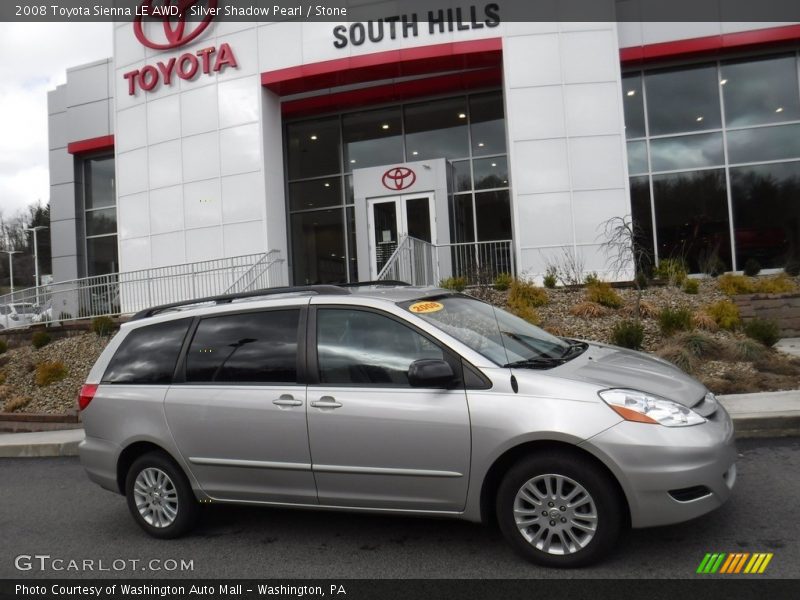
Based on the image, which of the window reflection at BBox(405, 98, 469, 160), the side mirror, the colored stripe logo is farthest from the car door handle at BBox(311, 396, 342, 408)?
the window reflection at BBox(405, 98, 469, 160)

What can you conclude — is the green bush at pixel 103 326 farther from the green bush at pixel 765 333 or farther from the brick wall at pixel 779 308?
the brick wall at pixel 779 308

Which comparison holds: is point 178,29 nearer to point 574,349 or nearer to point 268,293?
point 268,293

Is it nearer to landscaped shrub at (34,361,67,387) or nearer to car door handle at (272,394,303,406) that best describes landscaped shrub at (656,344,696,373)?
car door handle at (272,394,303,406)

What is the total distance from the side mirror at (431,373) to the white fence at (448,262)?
8.04 m

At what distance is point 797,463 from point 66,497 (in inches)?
260

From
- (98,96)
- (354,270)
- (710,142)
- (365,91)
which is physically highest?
(98,96)

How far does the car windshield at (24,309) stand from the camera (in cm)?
1809

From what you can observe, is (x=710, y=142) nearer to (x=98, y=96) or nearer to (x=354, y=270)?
(x=354, y=270)

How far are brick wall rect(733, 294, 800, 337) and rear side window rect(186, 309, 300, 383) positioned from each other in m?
8.97

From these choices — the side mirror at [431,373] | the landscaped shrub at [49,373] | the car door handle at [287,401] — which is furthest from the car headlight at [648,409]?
the landscaped shrub at [49,373]

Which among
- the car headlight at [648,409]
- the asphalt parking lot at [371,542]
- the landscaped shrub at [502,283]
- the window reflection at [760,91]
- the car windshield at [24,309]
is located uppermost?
the window reflection at [760,91]

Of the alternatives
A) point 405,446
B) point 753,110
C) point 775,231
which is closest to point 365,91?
point 753,110

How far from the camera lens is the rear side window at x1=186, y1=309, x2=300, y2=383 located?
439cm

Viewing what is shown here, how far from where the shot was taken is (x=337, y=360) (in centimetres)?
424
